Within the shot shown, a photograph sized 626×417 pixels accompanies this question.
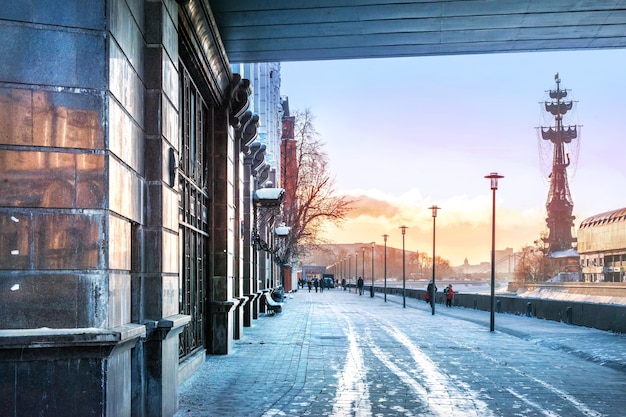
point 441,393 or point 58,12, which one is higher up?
point 58,12

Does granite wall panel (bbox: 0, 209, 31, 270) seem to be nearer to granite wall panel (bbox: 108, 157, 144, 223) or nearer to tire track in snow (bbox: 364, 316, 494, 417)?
granite wall panel (bbox: 108, 157, 144, 223)

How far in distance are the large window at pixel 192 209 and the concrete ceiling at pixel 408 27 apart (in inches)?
59.8

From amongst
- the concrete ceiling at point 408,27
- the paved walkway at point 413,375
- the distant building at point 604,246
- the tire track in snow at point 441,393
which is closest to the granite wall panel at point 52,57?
the paved walkway at point 413,375

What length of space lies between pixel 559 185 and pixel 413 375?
115916mm

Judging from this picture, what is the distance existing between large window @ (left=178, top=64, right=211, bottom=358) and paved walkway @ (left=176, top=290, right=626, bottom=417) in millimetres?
863

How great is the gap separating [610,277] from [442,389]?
2757 inches

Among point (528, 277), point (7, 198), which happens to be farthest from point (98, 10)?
point (528, 277)

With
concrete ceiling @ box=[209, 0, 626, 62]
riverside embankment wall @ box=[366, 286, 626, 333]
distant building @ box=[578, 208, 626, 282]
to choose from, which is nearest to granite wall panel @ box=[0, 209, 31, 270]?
concrete ceiling @ box=[209, 0, 626, 62]

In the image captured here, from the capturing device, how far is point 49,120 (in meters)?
6.18

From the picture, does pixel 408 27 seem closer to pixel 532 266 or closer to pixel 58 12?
pixel 58 12

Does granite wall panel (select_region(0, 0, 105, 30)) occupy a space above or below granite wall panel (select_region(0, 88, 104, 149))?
above

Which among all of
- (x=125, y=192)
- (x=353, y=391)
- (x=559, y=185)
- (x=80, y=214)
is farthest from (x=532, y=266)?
(x=80, y=214)

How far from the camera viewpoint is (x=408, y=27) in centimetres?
1351

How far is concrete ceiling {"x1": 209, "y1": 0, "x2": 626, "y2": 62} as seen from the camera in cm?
1236
